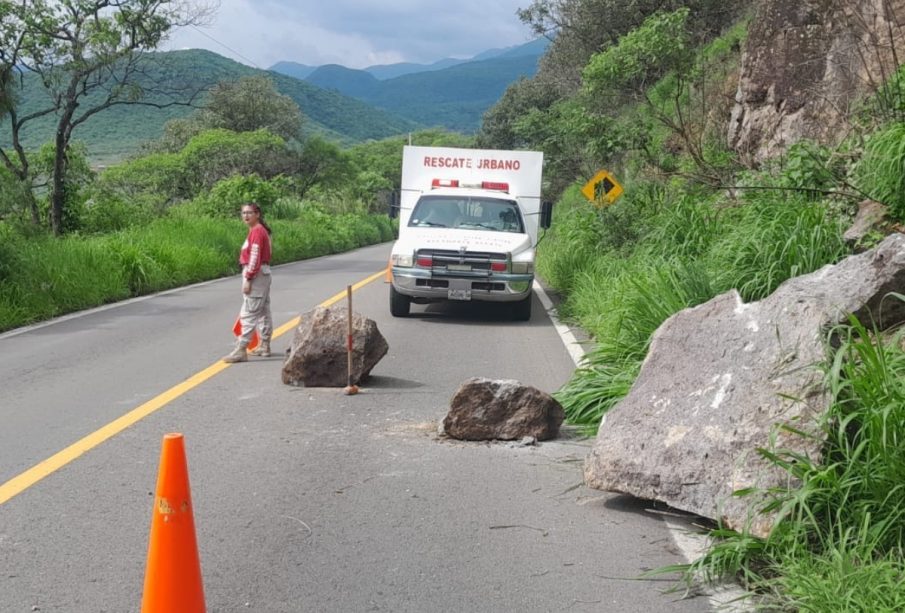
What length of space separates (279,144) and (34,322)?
4305 centimetres

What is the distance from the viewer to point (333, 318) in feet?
31.0

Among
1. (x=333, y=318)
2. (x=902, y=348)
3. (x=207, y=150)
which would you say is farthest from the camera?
(x=207, y=150)

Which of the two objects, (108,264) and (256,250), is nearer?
(256,250)

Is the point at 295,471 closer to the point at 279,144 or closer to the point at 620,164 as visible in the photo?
the point at 620,164

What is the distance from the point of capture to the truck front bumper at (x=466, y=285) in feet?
48.1

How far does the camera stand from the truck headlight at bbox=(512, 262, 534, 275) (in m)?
14.7

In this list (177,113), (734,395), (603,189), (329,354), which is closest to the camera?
(734,395)

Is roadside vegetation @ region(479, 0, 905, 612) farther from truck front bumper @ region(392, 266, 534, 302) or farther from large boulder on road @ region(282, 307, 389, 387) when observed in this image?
large boulder on road @ region(282, 307, 389, 387)

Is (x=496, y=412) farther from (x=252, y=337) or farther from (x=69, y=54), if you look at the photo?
(x=69, y=54)

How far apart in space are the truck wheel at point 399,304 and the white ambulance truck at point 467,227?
0.05ft

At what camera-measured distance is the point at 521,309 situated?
15.0 meters

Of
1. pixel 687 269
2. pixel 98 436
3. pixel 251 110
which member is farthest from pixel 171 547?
pixel 251 110

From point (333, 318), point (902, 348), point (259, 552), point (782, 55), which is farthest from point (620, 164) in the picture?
point (259, 552)

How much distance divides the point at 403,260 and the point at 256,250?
3.82 m
